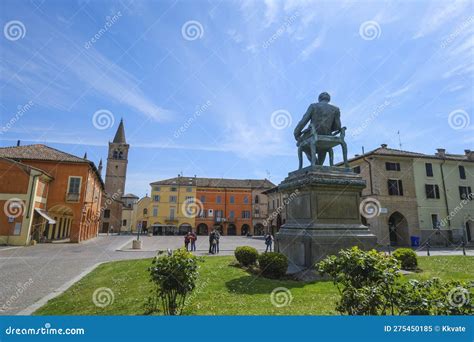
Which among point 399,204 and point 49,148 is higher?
point 49,148

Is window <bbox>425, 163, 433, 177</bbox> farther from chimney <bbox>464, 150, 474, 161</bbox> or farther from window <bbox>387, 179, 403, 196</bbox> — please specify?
chimney <bbox>464, 150, 474, 161</bbox>

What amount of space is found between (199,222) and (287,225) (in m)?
48.4

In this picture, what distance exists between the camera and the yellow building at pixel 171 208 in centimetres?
5566

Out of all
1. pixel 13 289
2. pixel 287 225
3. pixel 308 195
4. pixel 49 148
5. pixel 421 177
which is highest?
pixel 49 148

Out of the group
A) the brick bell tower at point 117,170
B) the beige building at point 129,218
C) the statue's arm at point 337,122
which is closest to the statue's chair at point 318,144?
the statue's arm at point 337,122

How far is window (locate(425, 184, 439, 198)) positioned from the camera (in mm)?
29031

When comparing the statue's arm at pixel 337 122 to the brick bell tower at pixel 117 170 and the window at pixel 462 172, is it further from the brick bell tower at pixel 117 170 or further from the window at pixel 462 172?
the brick bell tower at pixel 117 170

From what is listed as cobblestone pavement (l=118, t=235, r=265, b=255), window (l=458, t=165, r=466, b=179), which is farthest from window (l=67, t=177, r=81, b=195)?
window (l=458, t=165, r=466, b=179)

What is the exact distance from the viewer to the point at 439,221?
28.4 m

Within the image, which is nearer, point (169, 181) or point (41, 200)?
point (41, 200)

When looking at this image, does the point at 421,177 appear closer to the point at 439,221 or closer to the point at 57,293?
the point at 439,221

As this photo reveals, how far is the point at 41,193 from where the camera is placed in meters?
25.6

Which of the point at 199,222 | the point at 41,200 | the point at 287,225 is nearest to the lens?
the point at 287,225

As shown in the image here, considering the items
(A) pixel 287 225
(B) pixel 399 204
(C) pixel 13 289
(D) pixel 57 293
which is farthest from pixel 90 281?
(B) pixel 399 204
